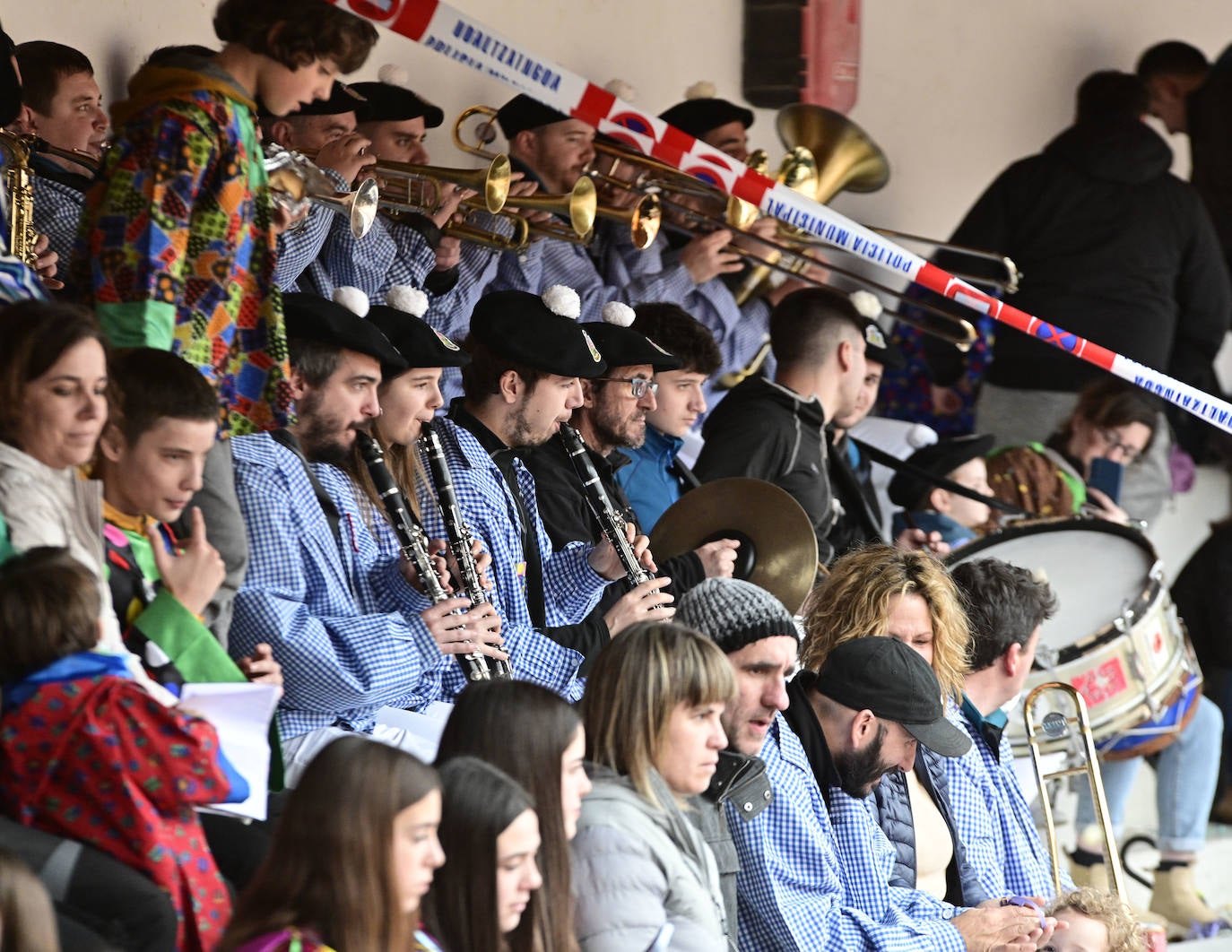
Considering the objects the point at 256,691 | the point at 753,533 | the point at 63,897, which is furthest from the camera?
the point at 753,533

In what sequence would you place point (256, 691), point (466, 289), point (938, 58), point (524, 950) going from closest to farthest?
point (524, 950) < point (256, 691) < point (466, 289) < point (938, 58)

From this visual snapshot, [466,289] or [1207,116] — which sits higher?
[1207,116]

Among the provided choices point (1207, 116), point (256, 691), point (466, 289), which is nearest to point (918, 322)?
point (1207, 116)

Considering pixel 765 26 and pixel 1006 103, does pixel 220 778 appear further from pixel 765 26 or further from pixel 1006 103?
pixel 1006 103

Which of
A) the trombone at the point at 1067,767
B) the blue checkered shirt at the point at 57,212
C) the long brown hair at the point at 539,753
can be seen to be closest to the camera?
the long brown hair at the point at 539,753

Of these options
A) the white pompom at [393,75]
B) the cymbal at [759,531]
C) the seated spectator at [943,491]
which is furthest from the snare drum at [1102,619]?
the white pompom at [393,75]

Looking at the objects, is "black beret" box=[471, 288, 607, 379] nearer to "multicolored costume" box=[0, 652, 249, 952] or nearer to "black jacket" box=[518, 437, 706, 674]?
"black jacket" box=[518, 437, 706, 674]

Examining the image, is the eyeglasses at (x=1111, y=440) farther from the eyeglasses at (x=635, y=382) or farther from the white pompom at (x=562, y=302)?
the white pompom at (x=562, y=302)

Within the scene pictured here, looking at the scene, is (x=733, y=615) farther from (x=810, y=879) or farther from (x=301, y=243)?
(x=301, y=243)

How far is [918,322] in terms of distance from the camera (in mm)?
8039

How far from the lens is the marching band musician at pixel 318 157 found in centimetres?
462

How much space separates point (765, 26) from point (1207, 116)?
7.50 feet

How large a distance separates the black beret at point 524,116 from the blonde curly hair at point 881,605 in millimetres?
2162

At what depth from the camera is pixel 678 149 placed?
5.85 metres
